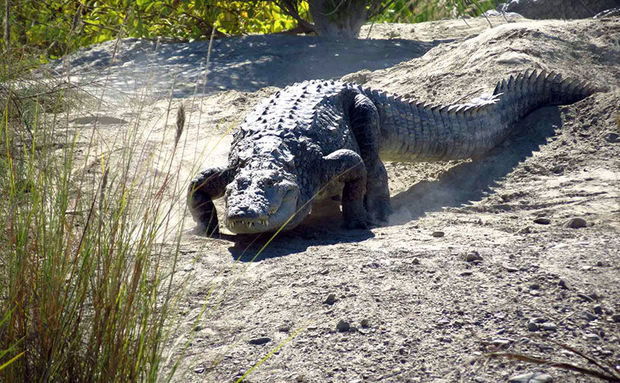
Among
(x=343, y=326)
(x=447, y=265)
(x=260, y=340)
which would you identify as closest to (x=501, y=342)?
(x=343, y=326)

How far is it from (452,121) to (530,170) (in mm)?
956

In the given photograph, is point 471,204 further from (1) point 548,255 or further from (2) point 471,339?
(2) point 471,339

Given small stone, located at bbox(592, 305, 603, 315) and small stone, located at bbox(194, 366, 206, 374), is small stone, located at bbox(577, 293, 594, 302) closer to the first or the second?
small stone, located at bbox(592, 305, 603, 315)

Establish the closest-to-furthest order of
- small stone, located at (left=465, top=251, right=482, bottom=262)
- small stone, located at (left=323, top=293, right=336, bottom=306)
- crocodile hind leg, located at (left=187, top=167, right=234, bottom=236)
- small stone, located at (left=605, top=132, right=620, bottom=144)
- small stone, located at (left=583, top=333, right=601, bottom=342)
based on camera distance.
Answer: small stone, located at (left=583, top=333, right=601, bottom=342) < small stone, located at (left=323, top=293, right=336, bottom=306) < small stone, located at (left=465, top=251, right=482, bottom=262) < crocodile hind leg, located at (left=187, top=167, right=234, bottom=236) < small stone, located at (left=605, top=132, right=620, bottom=144)

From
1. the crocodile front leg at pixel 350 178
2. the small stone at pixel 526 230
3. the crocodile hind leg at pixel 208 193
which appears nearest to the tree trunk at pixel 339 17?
the crocodile front leg at pixel 350 178

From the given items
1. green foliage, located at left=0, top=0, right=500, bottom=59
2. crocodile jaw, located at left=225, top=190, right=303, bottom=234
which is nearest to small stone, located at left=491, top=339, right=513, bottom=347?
crocodile jaw, located at left=225, top=190, right=303, bottom=234

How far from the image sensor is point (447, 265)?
335 centimetres

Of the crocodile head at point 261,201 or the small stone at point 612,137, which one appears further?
the small stone at point 612,137

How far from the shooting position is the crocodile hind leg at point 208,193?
4.73m

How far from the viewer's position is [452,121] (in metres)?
6.09

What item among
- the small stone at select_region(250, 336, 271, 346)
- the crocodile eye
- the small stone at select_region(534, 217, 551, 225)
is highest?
the crocodile eye

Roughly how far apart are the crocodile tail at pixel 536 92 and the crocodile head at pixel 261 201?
2.66 m

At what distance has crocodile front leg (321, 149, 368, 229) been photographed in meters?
4.82

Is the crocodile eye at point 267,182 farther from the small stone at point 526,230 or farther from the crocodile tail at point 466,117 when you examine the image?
the crocodile tail at point 466,117
